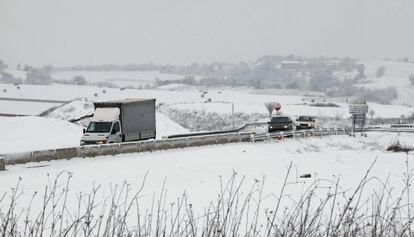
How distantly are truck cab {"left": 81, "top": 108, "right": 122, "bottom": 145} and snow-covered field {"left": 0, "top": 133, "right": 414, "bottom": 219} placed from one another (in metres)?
2.92

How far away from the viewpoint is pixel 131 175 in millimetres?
27656

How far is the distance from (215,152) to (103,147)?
785cm

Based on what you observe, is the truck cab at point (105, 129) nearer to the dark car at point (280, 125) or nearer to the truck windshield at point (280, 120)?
the dark car at point (280, 125)

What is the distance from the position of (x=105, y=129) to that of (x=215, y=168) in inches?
355

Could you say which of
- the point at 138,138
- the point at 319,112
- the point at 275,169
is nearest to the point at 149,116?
the point at 138,138

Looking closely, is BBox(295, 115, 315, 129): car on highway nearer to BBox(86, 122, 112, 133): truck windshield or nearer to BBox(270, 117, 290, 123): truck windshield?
BBox(270, 117, 290, 123): truck windshield

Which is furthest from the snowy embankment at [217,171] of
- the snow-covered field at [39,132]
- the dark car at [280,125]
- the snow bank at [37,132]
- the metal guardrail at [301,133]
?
the snow-covered field at [39,132]

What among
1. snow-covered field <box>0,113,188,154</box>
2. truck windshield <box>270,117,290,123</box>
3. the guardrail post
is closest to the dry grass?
the guardrail post

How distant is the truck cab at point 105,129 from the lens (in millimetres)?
37156

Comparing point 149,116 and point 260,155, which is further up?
point 149,116

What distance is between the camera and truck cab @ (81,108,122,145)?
3716 centimetres

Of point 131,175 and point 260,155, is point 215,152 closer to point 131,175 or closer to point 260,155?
point 260,155

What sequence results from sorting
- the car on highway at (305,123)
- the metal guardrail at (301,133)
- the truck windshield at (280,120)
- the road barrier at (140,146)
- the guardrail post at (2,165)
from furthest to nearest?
the car on highway at (305,123) → the truck windshield at (280,120) → the metal guardrail at (301,133) → the road barrier at (140,146) → the guardrail post at (2,165)

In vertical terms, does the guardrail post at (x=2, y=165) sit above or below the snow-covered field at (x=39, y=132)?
above
